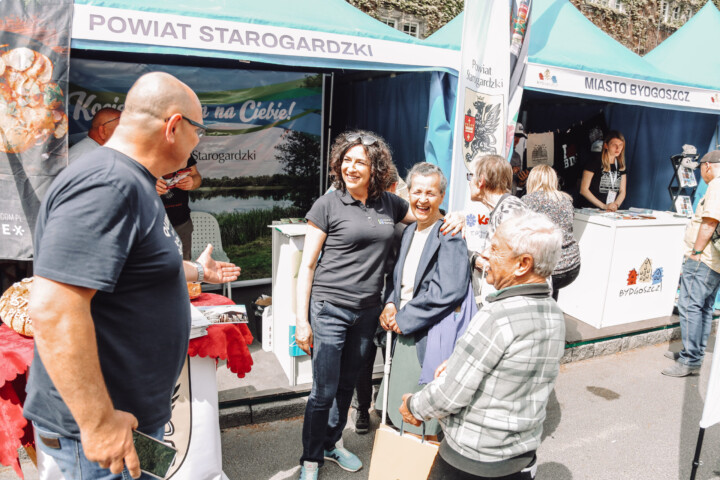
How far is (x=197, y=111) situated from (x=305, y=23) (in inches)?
92.4

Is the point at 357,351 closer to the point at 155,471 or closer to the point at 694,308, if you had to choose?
the point at 155,471

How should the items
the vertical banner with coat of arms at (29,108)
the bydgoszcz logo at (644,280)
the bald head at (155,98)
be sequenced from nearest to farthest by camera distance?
1. the bald head at (155,98)
2. the vertical banner with coat of arms at (29,108)
3. the bydgoszcz logo at (644,280)

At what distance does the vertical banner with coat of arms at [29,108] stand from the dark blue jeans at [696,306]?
495 centimetres

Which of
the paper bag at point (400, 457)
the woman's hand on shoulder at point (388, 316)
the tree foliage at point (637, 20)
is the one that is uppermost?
the tree foliage at point (637, 20)

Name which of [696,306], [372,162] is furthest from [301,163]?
[696,306]

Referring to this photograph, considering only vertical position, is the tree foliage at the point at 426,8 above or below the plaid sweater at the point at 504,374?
above

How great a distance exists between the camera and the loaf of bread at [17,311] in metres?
2.22

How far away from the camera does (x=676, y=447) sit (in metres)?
3.30

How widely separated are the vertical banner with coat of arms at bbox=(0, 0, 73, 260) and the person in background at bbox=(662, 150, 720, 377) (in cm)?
470

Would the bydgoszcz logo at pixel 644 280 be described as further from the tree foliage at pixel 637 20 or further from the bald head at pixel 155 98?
the tree foliage at pixel 637 20

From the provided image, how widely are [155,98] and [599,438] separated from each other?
3487 mm

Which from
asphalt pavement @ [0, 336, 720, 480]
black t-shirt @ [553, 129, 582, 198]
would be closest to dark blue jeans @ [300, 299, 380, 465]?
asphalt pavement @ [0, 336, 720, 480]

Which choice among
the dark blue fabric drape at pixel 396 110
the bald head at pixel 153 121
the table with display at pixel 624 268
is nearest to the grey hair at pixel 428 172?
the bald head at pixel 153 121

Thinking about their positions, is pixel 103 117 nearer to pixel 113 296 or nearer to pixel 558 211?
pixel 113 296
